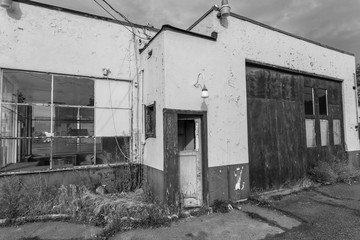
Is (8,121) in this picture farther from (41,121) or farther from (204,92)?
(204,92)

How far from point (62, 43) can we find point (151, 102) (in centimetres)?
279

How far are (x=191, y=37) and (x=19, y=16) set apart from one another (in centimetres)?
427

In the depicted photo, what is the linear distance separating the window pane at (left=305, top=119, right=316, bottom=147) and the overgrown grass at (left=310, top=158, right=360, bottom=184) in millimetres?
772

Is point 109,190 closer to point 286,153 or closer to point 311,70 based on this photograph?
point 286,153

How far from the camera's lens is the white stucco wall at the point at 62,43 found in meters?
5.23

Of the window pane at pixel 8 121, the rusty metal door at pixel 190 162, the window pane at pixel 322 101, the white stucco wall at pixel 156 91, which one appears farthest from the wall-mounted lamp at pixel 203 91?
the window pane at pixel 322 101

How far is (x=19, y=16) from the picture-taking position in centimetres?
530

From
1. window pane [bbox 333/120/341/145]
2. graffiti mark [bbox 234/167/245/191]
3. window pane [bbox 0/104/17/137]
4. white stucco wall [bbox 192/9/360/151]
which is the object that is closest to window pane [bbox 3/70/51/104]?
window pane [bbox 0/104/17/137]

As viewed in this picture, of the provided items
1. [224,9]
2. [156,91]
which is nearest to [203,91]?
[156,91]

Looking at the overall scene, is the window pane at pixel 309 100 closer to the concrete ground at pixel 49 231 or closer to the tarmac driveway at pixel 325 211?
the tarmac driveway at pixel 325 211

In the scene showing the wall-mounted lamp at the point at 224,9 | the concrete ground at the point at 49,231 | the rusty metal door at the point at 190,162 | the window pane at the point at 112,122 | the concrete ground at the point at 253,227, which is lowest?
the concrete ground at the point at 253,227

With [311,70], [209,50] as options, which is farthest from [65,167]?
[311,70]

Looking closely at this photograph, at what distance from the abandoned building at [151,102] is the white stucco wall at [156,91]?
1.1 inches

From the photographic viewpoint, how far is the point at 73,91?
5859 mm
